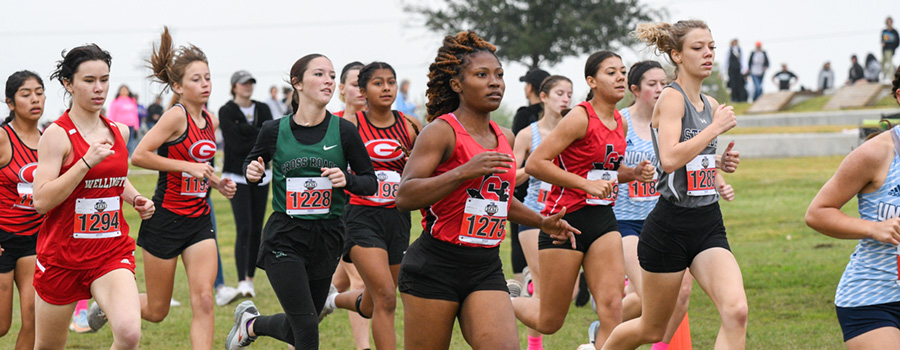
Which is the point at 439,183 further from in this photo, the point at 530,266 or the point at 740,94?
the point at 740,94

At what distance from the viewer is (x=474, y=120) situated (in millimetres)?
4918

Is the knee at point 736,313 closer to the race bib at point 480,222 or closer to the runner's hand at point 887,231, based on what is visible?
the runner's hand at point 887,231

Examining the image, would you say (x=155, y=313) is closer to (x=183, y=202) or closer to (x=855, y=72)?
(x=183, y=202)

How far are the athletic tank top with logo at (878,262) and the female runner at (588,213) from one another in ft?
7.00

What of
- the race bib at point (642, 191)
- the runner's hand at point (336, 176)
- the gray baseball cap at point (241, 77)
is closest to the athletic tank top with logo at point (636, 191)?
the race bib at point (642, 191)

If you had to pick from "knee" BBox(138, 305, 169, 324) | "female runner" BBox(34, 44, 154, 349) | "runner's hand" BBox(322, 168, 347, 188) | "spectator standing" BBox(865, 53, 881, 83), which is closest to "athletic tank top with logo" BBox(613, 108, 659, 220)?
"runner's hand" BBox(322, 168, 347, 188)

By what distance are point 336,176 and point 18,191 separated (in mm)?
2316

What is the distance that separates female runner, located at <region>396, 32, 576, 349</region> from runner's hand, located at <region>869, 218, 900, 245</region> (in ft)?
5.23

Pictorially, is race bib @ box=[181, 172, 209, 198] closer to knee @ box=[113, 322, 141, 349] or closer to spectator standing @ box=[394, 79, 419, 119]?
knee @ box=[113, 322, 141, 349]

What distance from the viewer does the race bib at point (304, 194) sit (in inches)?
243

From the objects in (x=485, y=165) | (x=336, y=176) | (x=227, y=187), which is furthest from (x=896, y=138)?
(x=227, y=187)

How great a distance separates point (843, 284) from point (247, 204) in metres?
7.27

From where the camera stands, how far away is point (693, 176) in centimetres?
563

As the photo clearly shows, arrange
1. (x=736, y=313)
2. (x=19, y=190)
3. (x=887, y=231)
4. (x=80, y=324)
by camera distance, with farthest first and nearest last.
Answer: (x=80, y=324) < (x=19, y=190) < (x=736, y=313) < (x=887, y=231)
